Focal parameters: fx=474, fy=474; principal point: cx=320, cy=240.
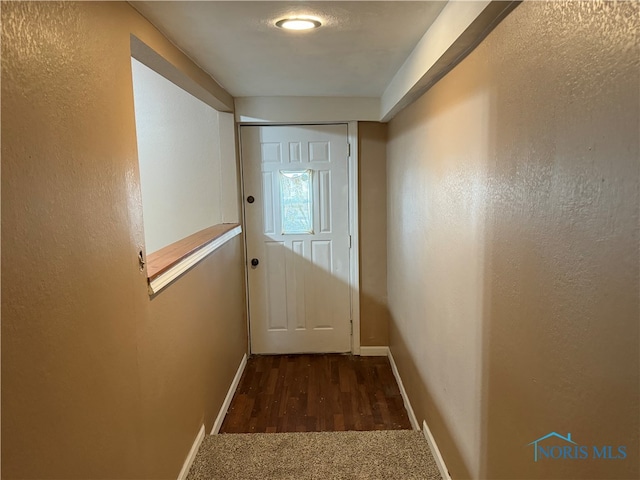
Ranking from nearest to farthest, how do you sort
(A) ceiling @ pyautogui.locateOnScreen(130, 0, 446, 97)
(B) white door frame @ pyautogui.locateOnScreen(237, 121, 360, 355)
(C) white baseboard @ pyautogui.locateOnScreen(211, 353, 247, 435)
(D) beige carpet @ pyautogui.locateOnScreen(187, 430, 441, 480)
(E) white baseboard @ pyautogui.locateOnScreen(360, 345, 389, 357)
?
(A) ceiling @ pyautogui.locateOnScreen(130, 0, 446, 97) → (D) beige carpet @ pyautogui.locateOnScreen(187, 430, 441, 480) → (C) white baseboard @ pyautogui.locateOnScreen(211, 353, 247, 435) → (B) white door frame @ pyautogui.locateOnScreen(237, 121, 360, 355) → (E) white baseboard @ pyautogui.locateOnScreen(360, 345, 389, 357)

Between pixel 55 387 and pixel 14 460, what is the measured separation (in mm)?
193

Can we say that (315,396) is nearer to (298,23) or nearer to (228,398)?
(228,398)

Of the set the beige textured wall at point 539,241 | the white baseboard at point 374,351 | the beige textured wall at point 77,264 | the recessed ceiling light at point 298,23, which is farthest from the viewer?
the white baseboard at point 374,351

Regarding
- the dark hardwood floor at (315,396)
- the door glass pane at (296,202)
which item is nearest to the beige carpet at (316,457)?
the dark hardwood floor at (315,396)

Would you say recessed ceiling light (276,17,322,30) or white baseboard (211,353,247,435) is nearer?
recessed ceiling light (276,17,322,30)

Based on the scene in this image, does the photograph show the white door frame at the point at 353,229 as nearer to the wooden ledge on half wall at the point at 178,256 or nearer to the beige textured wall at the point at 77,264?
the wooden ledge on half wall at the point at 178,256

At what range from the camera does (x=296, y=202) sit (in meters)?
3.86

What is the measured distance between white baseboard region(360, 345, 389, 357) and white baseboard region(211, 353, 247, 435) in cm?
100

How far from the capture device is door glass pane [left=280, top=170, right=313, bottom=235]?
3818 mm

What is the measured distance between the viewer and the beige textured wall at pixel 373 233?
12.4 ft

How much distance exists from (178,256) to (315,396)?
1.71 metres

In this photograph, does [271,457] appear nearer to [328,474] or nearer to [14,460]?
[328,474]

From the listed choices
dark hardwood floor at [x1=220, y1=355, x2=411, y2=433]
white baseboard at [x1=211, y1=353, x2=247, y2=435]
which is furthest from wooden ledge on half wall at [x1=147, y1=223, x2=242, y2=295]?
dark hardwood floor at [x1=220, y1=355, x2=411, y2=433]

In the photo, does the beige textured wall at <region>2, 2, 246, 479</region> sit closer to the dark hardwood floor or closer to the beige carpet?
the beige carpet
